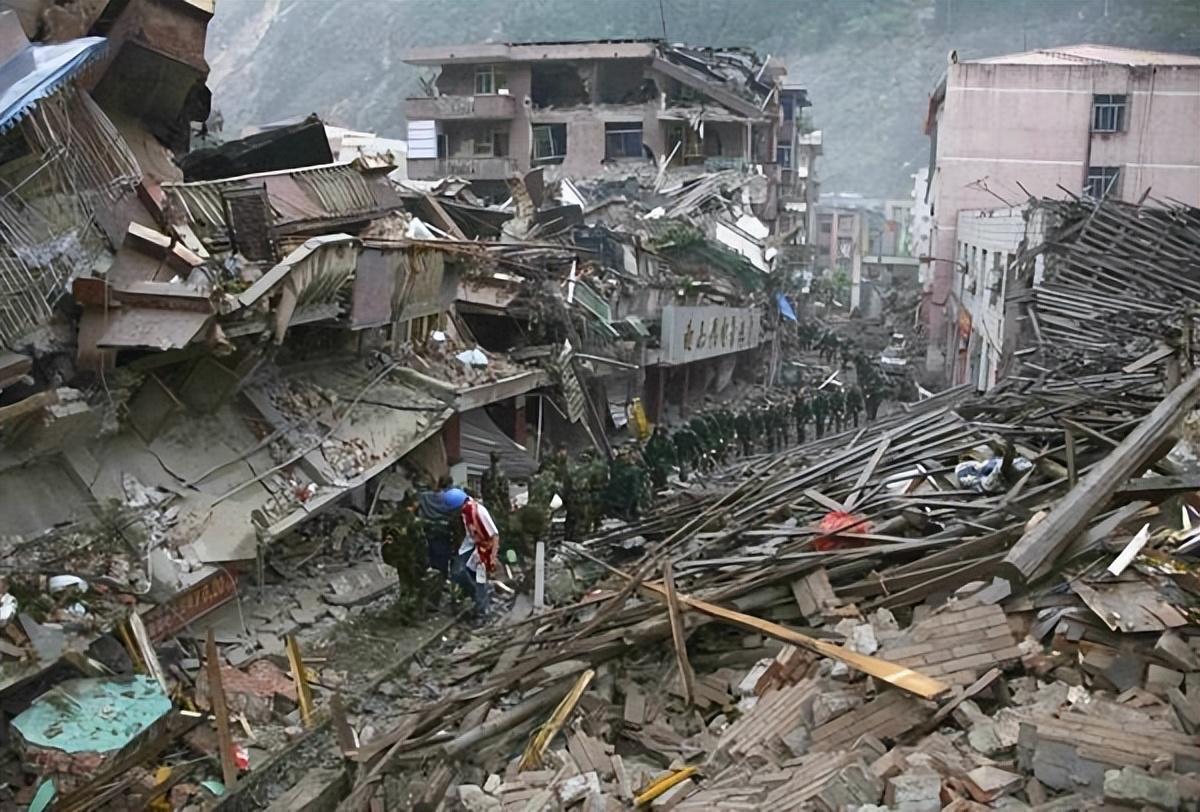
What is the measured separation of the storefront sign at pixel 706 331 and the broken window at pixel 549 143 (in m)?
11.3

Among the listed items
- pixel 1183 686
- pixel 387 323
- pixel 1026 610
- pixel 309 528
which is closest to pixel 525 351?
pixel 387 323

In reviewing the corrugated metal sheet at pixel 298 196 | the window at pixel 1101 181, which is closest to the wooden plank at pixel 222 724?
the corrugated metal sheet at pixel 298 196

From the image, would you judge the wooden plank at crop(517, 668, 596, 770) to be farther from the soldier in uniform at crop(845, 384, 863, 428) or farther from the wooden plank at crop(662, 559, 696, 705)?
the soldier in uniform at crop(845, 384, 863, 428)

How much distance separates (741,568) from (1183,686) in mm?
3907

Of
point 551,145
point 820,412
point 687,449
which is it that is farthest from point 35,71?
point 551,145

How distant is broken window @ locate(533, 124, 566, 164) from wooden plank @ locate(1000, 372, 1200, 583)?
108ft

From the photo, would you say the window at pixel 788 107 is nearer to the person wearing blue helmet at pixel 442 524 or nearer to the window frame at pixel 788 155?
the window frame at pixel 788 155

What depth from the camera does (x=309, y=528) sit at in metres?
12.9

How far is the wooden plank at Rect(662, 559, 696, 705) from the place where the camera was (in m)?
8.23

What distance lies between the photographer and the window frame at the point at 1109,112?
33938 millimetres

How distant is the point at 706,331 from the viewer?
27.8 meters

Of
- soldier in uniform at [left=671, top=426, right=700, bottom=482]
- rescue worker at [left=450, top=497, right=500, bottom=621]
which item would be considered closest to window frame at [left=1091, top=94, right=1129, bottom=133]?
soldier in uniform at [left=671, top=426, right=700, bottom=482]

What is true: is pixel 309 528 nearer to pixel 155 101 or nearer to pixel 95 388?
pixel 95 388

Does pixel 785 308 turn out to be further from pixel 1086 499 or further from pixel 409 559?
pixel 1086 499
